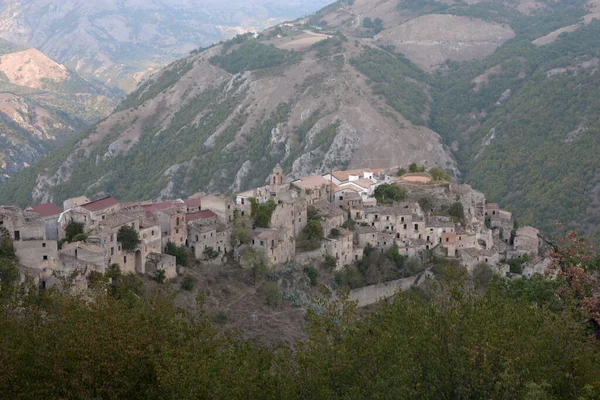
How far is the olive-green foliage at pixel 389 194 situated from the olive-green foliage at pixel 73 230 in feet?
85.8

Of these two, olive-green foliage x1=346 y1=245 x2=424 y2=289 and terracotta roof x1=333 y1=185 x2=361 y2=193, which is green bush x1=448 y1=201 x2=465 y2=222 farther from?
terracotta roof x1=333 y1=185 x2=361 y2=193

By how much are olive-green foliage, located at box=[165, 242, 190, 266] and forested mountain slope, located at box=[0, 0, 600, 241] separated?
6338cm

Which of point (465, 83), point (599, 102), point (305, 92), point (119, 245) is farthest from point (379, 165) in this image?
point (119, 245)

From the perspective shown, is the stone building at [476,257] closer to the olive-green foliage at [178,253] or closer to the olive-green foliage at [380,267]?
the olive-green foliage at [380,267]

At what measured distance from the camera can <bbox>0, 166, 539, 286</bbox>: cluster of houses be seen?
42344 mm

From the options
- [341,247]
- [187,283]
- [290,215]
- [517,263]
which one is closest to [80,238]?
[187,283]

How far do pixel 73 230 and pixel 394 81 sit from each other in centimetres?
12075

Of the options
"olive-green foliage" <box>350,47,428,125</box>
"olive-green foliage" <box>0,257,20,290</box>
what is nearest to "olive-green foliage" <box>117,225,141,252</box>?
"olive-green foliage" <box>0,257,20,290</box>

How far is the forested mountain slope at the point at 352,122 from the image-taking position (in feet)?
415

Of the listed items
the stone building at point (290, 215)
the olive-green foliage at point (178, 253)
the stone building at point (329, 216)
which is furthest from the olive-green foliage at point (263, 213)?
the olive-green foliage at point (178, 253)

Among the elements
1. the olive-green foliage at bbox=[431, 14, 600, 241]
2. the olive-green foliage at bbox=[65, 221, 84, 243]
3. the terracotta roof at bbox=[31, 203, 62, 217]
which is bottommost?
the olive-green foliage at bbox=[431, 14, 600, 241]

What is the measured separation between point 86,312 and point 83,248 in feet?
49.0

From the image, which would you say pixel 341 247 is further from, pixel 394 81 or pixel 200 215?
pixel 394 81

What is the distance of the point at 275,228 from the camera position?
5475 cm
